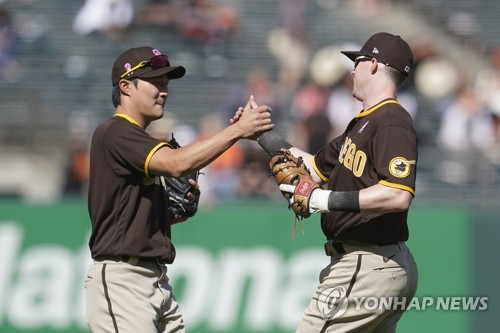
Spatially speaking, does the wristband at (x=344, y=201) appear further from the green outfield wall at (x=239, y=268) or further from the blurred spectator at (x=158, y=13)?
the blurred spectator at (x=158, y=13)

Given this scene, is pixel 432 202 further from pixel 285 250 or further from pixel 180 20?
pixel 180 20

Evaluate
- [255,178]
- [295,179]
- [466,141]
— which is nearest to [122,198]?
[295,179]

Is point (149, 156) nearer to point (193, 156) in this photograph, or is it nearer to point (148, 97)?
point (193, 156)

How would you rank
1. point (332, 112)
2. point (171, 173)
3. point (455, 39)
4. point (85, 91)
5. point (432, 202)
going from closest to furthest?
point (171, 173)
point (432, 202)
point (332, 112)
point (85, 91)
point (455, 39)

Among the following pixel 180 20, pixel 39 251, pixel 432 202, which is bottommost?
pixel 39 251

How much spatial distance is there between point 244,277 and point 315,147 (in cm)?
288

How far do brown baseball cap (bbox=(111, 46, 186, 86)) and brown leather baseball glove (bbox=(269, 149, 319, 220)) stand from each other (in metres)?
0.84

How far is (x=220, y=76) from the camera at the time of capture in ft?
44.7

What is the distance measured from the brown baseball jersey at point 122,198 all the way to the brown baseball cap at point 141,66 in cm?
30

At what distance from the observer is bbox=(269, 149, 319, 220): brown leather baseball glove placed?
17.7 feet

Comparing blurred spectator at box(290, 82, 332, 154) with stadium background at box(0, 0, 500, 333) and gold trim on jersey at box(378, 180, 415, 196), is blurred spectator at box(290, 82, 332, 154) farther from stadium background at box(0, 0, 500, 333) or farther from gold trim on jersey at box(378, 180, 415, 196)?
gold trim on jersey at box(378, 180, 415, 196)

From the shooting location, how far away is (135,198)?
5512 mm

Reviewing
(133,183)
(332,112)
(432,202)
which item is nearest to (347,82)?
(332,112)

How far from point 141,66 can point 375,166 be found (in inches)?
59.6
